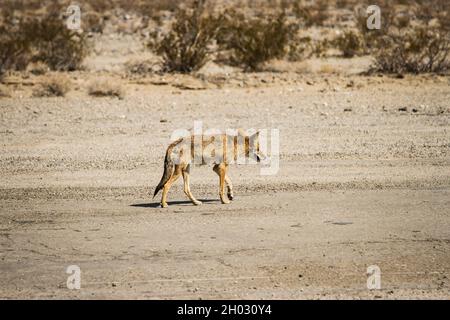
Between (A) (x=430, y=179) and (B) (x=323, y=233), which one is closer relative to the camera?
(B) (x=323, y=233)

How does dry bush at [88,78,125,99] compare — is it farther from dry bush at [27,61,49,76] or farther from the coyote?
the coyote

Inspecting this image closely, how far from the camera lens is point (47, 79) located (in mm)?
21875

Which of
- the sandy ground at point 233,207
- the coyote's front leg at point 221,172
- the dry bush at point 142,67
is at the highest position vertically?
the dry bush at point 142,67

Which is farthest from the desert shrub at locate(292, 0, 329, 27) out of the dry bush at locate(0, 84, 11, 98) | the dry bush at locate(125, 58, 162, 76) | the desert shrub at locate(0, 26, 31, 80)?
the dry bush at locate(0, 84, 11, 98)

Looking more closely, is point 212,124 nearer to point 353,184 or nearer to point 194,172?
point 194,172

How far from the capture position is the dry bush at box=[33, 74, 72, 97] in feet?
68.3

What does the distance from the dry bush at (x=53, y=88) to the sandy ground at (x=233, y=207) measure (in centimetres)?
149

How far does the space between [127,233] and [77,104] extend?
10.3 meters

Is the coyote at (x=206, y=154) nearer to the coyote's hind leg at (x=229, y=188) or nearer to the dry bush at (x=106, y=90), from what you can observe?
the coyote's hind leg at (x=229, y=188)

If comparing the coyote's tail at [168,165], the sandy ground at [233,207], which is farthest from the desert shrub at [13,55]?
the coyote's tail at [168,165]

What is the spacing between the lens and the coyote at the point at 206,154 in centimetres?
1036

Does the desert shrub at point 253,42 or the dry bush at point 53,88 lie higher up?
the desert shrub at point 253,42

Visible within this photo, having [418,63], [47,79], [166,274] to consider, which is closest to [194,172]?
[166,274]
